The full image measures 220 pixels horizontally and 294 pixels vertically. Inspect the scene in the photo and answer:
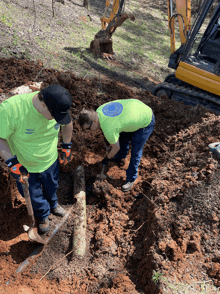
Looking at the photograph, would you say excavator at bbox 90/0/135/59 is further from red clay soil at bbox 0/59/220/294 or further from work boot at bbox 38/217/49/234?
work boot at bbox 38/217/49/234

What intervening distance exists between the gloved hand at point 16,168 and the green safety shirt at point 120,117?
1.15 metres

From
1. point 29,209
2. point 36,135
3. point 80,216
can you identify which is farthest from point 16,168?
point 80,216

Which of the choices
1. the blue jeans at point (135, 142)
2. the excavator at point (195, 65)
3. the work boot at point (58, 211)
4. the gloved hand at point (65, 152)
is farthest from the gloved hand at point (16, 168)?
the excavator at point (195, 65)

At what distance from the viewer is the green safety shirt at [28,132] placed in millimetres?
2135

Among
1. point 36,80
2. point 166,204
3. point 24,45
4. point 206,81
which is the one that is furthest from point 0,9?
point 166,204

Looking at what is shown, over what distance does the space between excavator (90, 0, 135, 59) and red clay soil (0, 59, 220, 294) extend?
14.7 feet

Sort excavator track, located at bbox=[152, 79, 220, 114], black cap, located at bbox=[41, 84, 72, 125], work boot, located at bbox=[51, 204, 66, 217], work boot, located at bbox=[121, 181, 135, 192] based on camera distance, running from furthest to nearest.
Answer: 1. excavator track, located at bbox=[152, 79, 220, 114]
2. work boot, located at bbox=[121, 181, 135, 192]
3. work boot, located at bbox=[51, 204, 66, 217]
4. black cap, located at bbox=[41, 84, 72, 125]

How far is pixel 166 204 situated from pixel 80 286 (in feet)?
5.24

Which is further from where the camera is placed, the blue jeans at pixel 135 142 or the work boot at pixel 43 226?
the blue jeans at pixel 135 142

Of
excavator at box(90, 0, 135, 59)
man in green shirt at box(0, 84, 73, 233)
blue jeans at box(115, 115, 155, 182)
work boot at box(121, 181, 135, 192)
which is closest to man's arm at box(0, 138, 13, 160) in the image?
man in green shirt at box(0, 84, 73, 233)

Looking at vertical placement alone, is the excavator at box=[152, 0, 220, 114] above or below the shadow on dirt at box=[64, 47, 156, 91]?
above

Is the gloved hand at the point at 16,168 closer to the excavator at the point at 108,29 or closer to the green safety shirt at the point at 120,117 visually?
the green safety shirt at the point at 120,117

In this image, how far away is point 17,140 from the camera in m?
2.35

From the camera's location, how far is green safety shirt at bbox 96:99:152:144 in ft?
9.52
